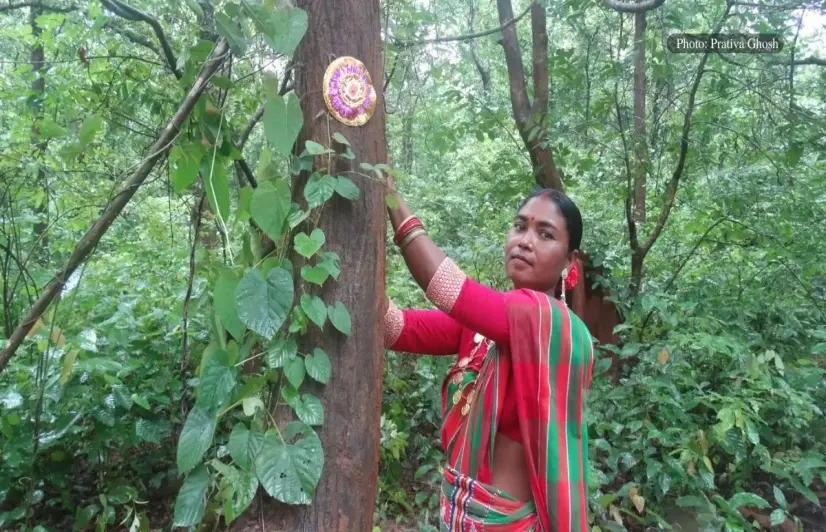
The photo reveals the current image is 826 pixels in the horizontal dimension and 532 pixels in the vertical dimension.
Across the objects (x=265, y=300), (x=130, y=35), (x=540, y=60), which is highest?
(x=540, y=60)

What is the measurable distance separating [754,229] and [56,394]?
3961mm

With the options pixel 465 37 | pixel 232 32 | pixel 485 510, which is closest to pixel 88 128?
pixel 232 32

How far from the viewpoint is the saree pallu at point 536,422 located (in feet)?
3.84

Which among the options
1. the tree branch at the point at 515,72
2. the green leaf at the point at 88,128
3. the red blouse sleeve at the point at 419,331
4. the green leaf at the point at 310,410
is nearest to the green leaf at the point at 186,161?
the green leaf at the point at 88,128

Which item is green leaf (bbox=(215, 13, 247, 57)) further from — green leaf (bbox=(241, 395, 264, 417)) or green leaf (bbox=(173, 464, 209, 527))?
green leaf (bbox=(173, 464, 209, 527))

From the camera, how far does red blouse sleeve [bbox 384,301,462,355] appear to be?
1485 millimetres

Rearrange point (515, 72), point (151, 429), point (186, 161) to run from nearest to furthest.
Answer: point (186, 161) → point (151, 429) → point (515, 72)

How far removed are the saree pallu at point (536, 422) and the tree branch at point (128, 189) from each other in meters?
0.78

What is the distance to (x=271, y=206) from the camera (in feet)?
3.10

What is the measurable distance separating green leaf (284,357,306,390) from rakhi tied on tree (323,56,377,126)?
1.59 ft

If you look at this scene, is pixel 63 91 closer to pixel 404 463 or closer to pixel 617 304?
pixel 404 463

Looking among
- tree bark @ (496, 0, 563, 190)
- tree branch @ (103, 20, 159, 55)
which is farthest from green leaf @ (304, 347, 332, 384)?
tree bark @ (496, 0, 563, 190)

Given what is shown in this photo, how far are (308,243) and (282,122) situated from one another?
0.22 metres

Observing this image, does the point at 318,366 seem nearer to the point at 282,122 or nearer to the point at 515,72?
the point at 282,122
